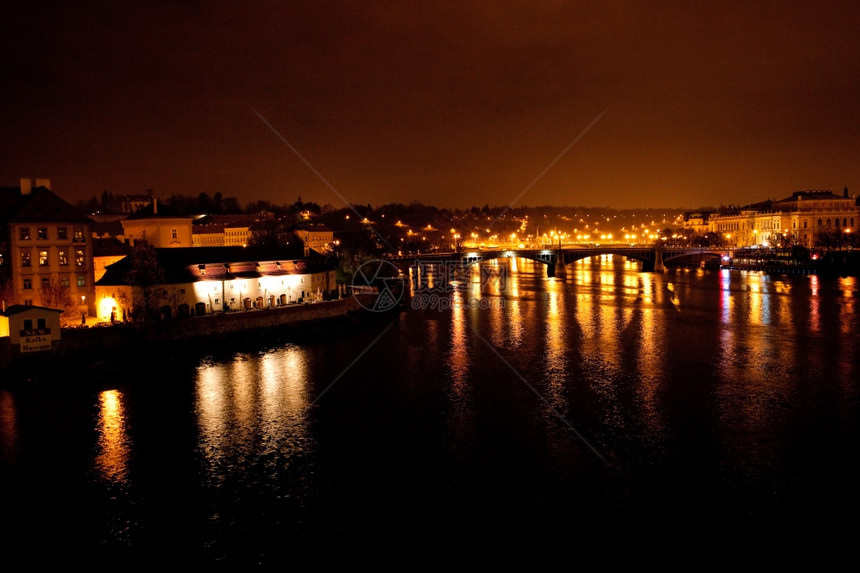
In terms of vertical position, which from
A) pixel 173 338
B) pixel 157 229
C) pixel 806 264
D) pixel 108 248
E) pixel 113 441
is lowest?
pixel 113 441

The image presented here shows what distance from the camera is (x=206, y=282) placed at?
70.4 feet

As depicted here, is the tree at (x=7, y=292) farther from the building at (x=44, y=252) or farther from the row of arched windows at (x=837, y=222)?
the row of arched windows at (x=837, y=222)

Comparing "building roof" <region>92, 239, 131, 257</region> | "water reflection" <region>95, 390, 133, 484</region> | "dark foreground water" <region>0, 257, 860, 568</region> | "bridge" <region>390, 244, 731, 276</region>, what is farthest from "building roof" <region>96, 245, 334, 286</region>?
"bridge" <region>390, 244, 731, 276</region>

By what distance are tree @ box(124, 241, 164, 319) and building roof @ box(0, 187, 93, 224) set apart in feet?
7.65

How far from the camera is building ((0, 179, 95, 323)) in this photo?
18.7 m

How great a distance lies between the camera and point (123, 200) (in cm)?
6425

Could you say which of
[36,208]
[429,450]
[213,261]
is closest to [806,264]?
[213,261]

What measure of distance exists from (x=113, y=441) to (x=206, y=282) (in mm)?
10833

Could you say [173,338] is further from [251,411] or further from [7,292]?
[251,411]

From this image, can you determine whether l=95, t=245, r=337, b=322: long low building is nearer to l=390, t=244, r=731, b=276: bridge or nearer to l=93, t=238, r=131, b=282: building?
l=93, t=238, r=131, b=282: building

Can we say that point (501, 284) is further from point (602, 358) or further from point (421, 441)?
point (421, 441)

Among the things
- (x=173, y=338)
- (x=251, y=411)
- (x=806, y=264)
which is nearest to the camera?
(x=251, y=411)

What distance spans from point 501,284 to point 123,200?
1662 inches

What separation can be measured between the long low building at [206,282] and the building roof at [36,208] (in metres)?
2.15
